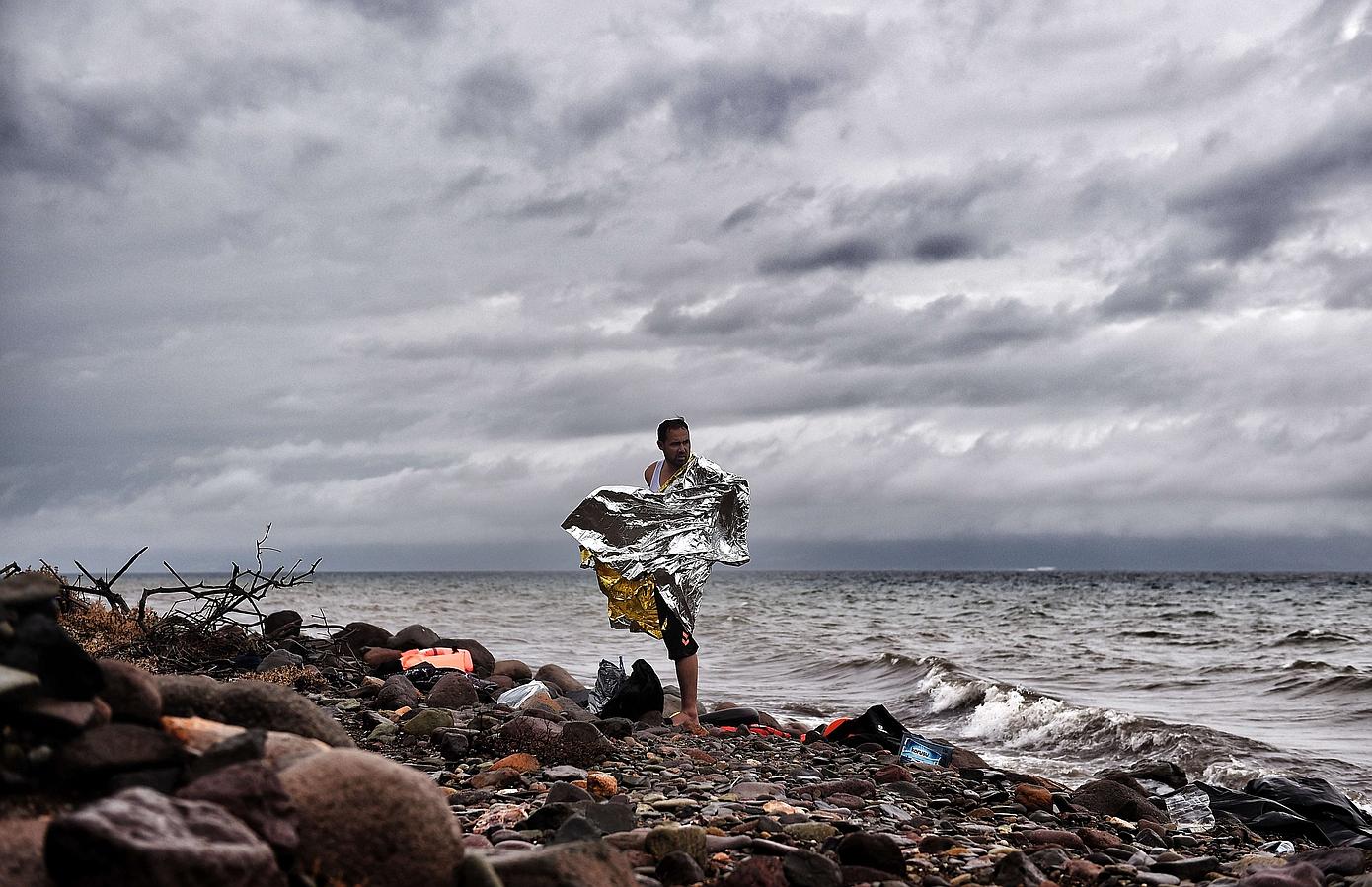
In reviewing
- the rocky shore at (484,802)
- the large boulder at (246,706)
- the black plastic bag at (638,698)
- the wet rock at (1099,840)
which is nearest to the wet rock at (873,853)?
the rocky shore at (484,802)

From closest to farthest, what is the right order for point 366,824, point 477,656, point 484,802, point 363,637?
point 366,824 → point 484,802 → point 477,656 → point 363,637

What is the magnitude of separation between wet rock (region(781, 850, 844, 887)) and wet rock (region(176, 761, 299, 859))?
199 cm

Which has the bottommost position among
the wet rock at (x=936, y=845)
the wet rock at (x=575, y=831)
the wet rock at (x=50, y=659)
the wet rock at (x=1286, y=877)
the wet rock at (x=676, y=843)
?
the wet rock at (x=1286, y=877)

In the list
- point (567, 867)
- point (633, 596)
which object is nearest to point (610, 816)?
point (567, 867)

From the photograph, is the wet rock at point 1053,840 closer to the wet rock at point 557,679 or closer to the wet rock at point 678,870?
the wet rock at point 678,870

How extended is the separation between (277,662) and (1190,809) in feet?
25.0

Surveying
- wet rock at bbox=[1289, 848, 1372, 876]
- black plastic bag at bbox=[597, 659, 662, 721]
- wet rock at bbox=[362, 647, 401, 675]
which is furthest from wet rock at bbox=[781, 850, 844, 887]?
wet rock at bbox=[362, 647, 401, 675]

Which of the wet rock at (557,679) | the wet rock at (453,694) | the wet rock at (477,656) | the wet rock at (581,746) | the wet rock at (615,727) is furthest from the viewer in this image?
the wet rock at (477,656)

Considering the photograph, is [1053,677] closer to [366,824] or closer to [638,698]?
[638,698]

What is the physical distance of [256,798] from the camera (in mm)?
2789

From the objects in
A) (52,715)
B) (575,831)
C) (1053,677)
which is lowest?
(1053,677)

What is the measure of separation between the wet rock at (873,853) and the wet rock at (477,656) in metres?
8.86

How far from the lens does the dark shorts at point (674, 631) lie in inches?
329

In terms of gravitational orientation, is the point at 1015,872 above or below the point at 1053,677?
above
